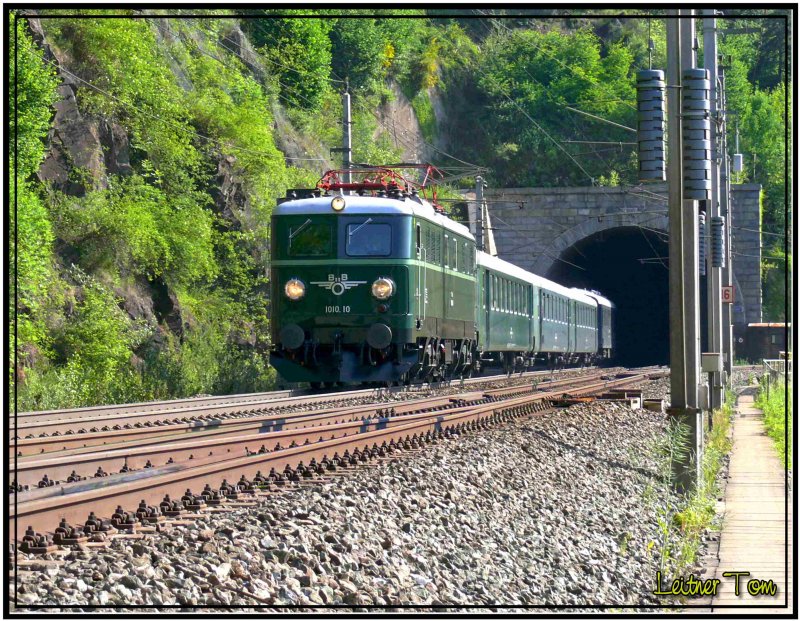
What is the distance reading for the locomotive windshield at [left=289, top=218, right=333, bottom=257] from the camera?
58.2 feet

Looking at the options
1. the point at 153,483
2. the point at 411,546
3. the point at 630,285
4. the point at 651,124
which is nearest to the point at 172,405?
the point at 651,124

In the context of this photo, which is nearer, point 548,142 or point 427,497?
point 427,497

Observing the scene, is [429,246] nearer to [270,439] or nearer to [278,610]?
[270,439]

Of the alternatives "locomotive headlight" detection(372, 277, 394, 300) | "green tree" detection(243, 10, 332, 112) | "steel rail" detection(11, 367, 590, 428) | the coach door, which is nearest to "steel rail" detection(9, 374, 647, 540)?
"steel rail" detection(11, 367, 590, 428)

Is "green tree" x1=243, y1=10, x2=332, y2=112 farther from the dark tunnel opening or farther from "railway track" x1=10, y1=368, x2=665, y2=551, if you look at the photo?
"railway track" x1=10, y1=368, x2=665, y2=551

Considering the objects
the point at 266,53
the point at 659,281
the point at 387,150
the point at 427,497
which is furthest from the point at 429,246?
the point at 659,281

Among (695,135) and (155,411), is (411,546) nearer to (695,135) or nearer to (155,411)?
(695,135)

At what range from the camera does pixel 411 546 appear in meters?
7.45

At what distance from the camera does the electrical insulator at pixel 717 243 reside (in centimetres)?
2356

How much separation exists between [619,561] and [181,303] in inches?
635

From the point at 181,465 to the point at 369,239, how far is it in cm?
958

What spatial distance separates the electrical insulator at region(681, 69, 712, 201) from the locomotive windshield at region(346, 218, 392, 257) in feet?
18.9

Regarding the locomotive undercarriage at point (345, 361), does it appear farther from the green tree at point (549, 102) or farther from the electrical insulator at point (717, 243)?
the green tree at point (549, 102)

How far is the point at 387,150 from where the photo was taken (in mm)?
46094
